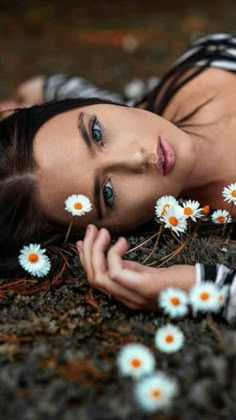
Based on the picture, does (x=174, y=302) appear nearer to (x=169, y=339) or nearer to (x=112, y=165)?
(x=169, y=339)

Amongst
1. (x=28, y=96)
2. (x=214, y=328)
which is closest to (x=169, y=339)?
(x=214, y=328)

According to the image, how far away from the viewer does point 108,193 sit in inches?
68.4

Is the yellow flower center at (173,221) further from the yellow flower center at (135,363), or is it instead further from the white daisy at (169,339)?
the yellow flower center at (135,363)

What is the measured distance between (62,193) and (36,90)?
1.47 m

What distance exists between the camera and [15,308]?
1583mm

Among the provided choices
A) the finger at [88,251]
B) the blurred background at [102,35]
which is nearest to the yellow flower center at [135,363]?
the finger at [88,251]

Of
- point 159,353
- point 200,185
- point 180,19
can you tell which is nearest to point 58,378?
point 159,353

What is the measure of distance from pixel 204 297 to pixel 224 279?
0.29 ft

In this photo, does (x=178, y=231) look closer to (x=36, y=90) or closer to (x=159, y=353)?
(x=159, y=353)

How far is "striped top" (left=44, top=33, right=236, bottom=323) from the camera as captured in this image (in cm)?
144

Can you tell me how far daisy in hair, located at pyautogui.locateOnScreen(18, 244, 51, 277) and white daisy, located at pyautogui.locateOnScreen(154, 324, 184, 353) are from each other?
44cm

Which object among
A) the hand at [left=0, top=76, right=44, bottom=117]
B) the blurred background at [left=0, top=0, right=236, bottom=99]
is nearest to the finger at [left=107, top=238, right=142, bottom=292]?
the hand at [left=0, top=76, right=44, bottom=117]

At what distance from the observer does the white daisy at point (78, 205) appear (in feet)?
5.50

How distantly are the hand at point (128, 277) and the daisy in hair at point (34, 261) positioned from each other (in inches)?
6.9
